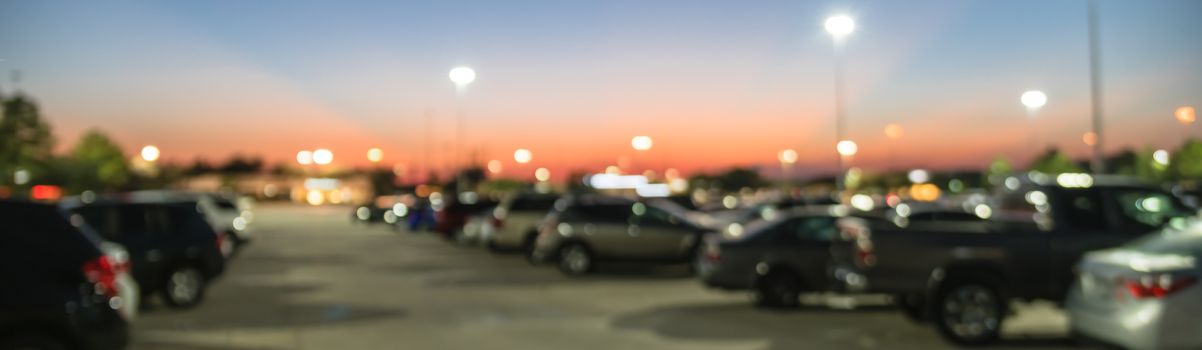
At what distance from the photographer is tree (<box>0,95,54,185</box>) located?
7912 centimetres

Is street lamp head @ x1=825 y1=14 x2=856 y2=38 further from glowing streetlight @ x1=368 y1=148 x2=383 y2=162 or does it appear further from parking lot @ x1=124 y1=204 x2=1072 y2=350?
glowing streetlight @ x1=368 y1=148 x2=383 y2=162

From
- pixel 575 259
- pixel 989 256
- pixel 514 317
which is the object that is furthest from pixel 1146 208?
pixel 575 259

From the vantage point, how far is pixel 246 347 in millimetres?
11156

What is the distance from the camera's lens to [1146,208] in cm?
1278

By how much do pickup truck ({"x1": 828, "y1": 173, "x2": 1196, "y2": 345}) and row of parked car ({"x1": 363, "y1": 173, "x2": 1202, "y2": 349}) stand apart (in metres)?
0.01

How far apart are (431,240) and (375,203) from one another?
75.5 feet

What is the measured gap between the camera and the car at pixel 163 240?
47.9 ft

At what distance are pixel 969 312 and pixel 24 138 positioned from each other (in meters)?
Answer: 92.7

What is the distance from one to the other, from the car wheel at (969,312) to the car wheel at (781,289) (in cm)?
346

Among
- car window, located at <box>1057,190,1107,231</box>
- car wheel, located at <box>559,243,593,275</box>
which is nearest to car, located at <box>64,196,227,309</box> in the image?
car wheel, located at <box>559,243,593,275</box>

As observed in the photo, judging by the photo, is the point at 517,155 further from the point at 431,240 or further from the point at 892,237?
the point at 892,237

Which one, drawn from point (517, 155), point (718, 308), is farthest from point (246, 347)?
point (517, 155)

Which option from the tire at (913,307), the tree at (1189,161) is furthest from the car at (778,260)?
the tree at (1189,161)

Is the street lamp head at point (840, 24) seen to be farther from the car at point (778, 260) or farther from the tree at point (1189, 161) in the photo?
the tree at point (1189, 161)
